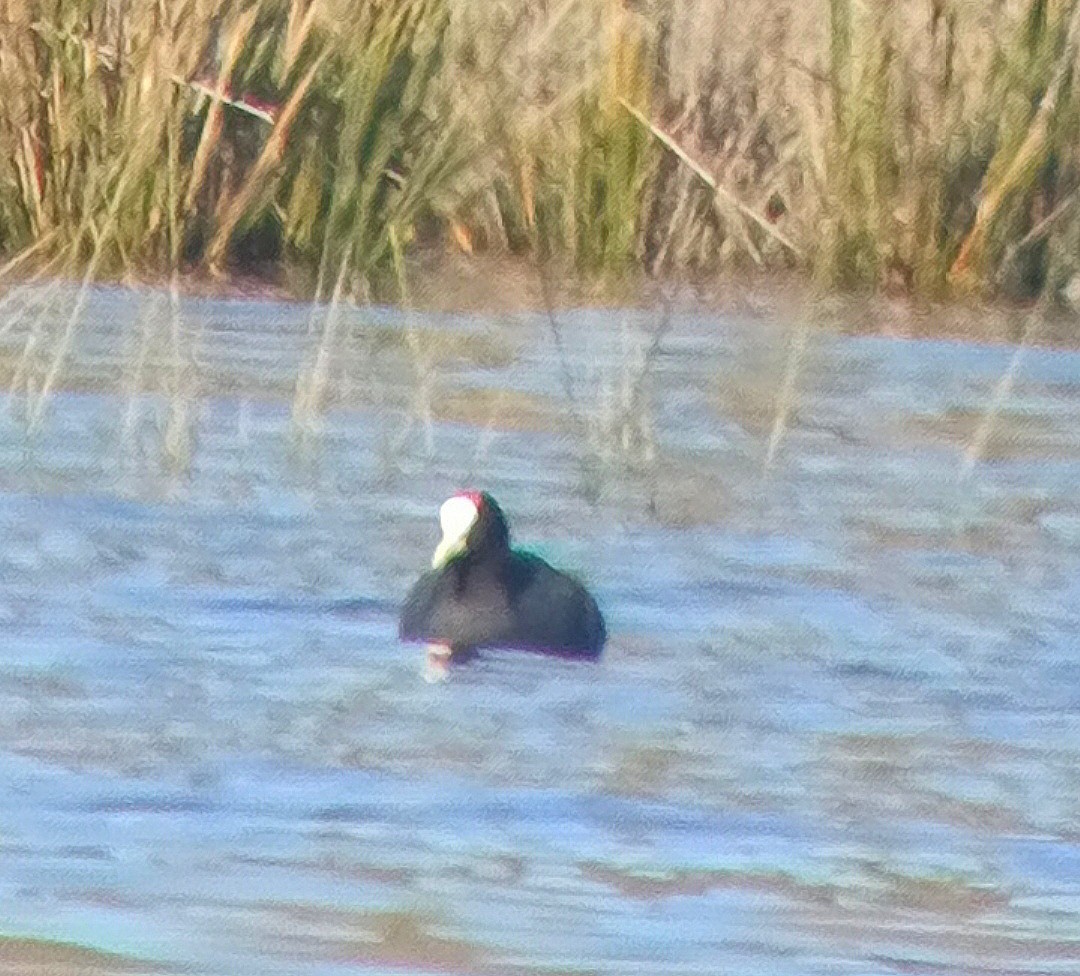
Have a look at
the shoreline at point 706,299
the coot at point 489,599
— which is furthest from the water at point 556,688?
the shoreline at point 706,299

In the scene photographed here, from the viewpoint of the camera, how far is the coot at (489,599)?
16.2 ft

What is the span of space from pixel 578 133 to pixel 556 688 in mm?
3350

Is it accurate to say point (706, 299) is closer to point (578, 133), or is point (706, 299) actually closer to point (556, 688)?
point (578, 133)

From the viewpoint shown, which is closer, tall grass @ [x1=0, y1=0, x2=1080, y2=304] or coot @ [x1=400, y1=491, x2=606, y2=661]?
coot @ [x1=400, y1=491, x2=606, y2=661]

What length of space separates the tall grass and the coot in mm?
1858

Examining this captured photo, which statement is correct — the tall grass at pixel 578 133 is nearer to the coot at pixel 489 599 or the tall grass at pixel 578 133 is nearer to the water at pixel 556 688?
the water at pixel 556 688

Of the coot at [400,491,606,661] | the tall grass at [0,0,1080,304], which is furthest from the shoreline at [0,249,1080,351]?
the coot at [400,491,606,661]

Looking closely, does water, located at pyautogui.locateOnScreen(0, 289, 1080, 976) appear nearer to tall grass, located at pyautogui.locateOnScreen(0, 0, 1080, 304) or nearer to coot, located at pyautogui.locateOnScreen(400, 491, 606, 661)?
coot, located at pyautogui.locateOnScreen(400, 491, 606, 661)

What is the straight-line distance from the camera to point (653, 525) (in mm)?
5828

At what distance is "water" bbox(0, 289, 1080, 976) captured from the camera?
3637mm

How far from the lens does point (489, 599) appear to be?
5121 millimetres

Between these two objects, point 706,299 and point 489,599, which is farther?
point 706,299

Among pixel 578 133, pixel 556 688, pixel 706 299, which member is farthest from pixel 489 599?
pixel 706 299

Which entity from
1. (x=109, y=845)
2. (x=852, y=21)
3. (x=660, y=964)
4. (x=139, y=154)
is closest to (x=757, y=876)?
(x=660, y=964)
